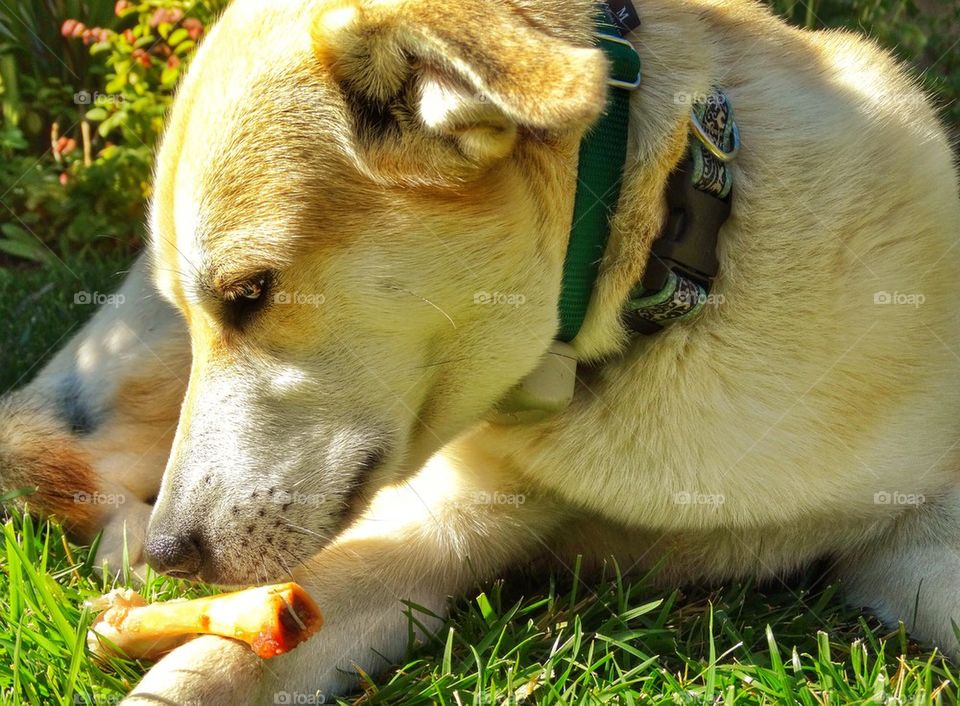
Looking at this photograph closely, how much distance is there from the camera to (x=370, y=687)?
6.82 ft

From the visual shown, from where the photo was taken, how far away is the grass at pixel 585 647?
1.98 meters

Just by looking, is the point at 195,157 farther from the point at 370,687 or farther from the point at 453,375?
the point at 370,687

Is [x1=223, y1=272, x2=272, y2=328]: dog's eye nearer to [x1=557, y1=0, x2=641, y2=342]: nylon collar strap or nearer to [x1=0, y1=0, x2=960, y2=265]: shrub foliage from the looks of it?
[x1=557, y1=0, x2=641, y2=342]: nylon collar strap

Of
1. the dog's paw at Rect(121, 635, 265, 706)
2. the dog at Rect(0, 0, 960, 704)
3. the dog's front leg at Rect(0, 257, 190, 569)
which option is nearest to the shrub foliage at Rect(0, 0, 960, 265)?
the dog's front leg at Rect(0, 257, 190, 569)

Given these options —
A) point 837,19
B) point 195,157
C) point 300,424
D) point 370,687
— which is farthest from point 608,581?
point 837,19

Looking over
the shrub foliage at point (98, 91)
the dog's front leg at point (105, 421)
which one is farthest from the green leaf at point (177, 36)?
the dog's front leg at point (105, 421)

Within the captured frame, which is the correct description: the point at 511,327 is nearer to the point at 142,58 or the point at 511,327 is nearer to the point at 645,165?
the point at 645,165

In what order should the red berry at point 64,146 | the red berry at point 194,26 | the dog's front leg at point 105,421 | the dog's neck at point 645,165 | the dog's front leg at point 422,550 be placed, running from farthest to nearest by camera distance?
the red berry at point 64,146, the red berry at point 194,26, the dog's front leg at point 105,421, the dog's front leg at point 422,550, the dog's neck at point 645,165

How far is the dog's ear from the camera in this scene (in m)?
1.60

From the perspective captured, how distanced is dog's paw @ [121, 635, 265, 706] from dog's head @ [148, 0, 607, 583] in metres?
0.17

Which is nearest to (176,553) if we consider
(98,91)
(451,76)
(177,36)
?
(451,76)

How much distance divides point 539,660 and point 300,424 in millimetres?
664

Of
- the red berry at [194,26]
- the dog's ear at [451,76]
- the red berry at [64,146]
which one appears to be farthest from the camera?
the red berry at [64,146]

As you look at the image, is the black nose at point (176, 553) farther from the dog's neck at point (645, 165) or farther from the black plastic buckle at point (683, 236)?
the black plastic buckle at point (683, 236)
